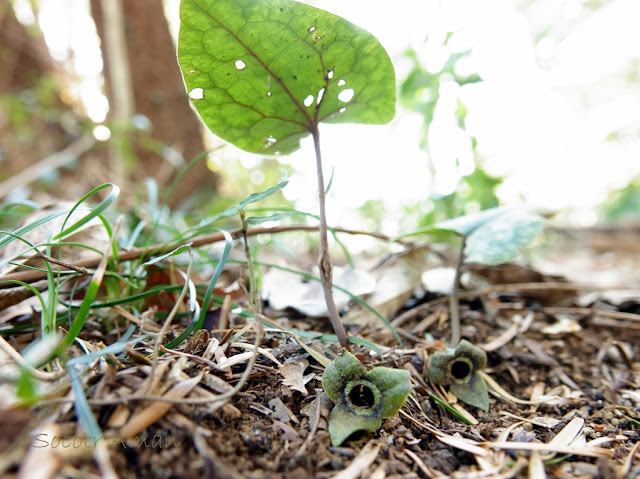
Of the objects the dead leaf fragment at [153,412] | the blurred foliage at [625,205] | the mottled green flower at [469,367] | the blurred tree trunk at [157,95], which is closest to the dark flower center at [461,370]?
the mottled green flower at [469,367]

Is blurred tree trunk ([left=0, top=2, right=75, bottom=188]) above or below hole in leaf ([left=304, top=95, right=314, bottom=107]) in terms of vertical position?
above

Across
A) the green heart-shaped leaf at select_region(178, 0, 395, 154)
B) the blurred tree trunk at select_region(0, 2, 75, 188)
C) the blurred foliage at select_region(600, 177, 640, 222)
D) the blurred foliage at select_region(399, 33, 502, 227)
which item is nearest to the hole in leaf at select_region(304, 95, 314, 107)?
the green heart-shaped leaf at select_region(178, 0, 395, 154)

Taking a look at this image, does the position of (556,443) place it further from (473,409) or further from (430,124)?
(430,124)

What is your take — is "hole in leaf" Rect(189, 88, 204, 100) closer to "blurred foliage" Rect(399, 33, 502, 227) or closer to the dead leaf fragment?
the dead leaf fragment

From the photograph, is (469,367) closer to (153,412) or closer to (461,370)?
(461,370)

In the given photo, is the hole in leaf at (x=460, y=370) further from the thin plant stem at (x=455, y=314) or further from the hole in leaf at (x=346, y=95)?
the hole in leaf at (x=346, y=95)

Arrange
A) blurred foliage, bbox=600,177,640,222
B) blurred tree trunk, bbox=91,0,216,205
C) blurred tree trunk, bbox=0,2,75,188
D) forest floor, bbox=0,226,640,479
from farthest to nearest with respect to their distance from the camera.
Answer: blurred foliage, bbox=600,177,640,222 < blurred tree trunk, bbox=0,2,75,188 < blurred tree trunk, bbox=91,0,216,205 < forest floor, bbox=0,226,640,479

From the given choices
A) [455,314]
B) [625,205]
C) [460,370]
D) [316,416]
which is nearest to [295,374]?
[316,416]
